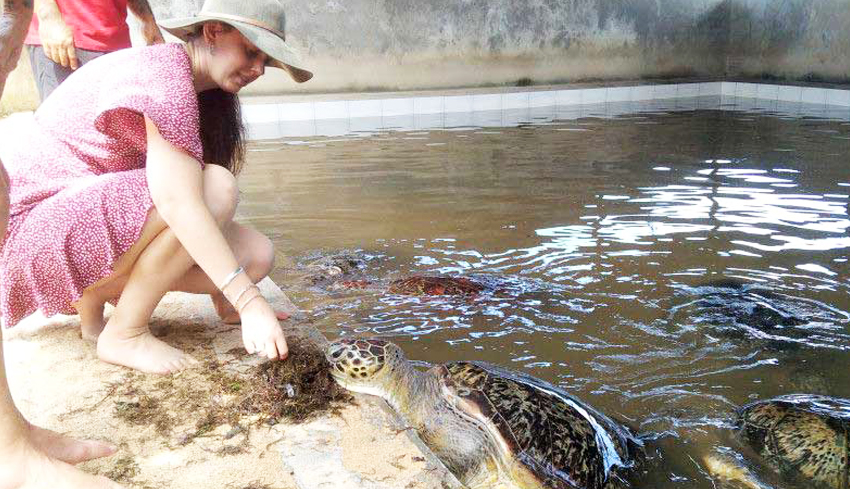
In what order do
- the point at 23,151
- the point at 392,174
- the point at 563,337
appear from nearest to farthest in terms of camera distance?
the point at 23,151 → the point at 563,337 → the point at 392,174

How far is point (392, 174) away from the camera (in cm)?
647

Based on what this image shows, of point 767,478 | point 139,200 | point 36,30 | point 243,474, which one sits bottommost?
point 767,478

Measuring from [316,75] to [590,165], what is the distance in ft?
16.6

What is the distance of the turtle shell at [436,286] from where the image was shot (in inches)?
137

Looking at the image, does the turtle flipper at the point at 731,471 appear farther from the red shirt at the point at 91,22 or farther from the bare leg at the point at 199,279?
the red shirt at the point at 91,22

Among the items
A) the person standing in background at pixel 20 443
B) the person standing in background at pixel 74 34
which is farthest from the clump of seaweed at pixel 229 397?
the person standing in background at pixel 74 34

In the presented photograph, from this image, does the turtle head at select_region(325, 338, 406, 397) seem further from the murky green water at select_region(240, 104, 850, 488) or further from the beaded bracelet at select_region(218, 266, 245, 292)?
the murky green water at select_region(240, 104, 850, 488)

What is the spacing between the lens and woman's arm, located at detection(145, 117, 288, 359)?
184 centimetres

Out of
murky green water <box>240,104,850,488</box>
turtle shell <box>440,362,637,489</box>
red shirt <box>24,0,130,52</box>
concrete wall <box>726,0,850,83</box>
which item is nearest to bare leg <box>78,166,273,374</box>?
turtle shell <box>440,362,637,489</box>

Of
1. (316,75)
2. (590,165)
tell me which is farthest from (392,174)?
(316,75)

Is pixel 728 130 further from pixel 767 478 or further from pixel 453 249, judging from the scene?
pixel 767 478

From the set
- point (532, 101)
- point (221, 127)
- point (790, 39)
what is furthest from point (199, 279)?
point (790, 39)

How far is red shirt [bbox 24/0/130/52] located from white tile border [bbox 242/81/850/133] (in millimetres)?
5960

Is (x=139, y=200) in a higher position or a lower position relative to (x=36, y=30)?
lower
